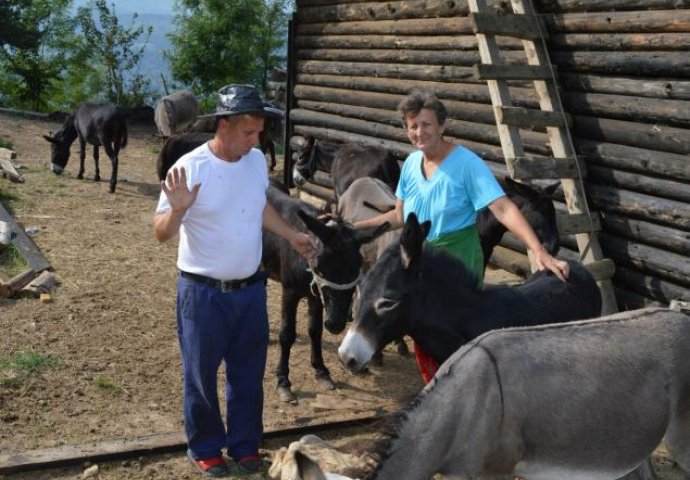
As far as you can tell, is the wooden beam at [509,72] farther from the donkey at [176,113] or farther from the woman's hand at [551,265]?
the donkey at [176,113]

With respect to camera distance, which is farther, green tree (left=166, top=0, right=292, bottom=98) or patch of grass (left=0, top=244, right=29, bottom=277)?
green tree (left=166, top=0, right=292, bottom=98)

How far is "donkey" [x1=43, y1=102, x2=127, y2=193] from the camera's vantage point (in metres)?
15.6

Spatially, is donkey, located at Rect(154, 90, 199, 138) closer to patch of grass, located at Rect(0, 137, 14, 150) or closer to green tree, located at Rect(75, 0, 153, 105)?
patch of grass, located at Rect(0, 137, 14, 150)

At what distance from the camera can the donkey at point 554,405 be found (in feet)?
11.5

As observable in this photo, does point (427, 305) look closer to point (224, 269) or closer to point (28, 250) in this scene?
point (224, 269)

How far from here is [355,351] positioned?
4.12 m

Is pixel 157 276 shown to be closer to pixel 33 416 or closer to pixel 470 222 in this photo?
pixel 33 416

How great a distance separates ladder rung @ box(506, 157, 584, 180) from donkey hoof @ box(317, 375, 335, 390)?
260cm

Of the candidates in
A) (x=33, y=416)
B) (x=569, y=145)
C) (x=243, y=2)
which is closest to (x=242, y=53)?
(x=243, y=2)

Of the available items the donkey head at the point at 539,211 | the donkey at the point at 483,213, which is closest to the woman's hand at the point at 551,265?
the donkey at the point at 483,213

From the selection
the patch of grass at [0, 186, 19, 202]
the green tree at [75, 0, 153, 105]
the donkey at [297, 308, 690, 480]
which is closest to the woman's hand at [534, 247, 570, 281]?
the donkey at [297, 308, 690, 480]

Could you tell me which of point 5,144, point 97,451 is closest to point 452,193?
point 97,451

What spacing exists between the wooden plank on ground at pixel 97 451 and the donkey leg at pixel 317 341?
1186mm

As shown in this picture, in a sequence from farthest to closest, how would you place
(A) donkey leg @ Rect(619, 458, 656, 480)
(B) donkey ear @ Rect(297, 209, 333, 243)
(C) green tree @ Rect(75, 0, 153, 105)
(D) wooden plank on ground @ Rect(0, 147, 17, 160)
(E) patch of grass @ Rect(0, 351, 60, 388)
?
(C) green tree @ Rect(75, 0, 153, 105) < (D) wooden plank on ground @ Rect(0, 147, 17, 160) < (E) patch of grass @ Rect(0, 351, 60, 388) < (B) donkey ear @ Rect(297, 209, 333, 243) < (A) donkey leg @ Rect(619, 458, 656, 480)
